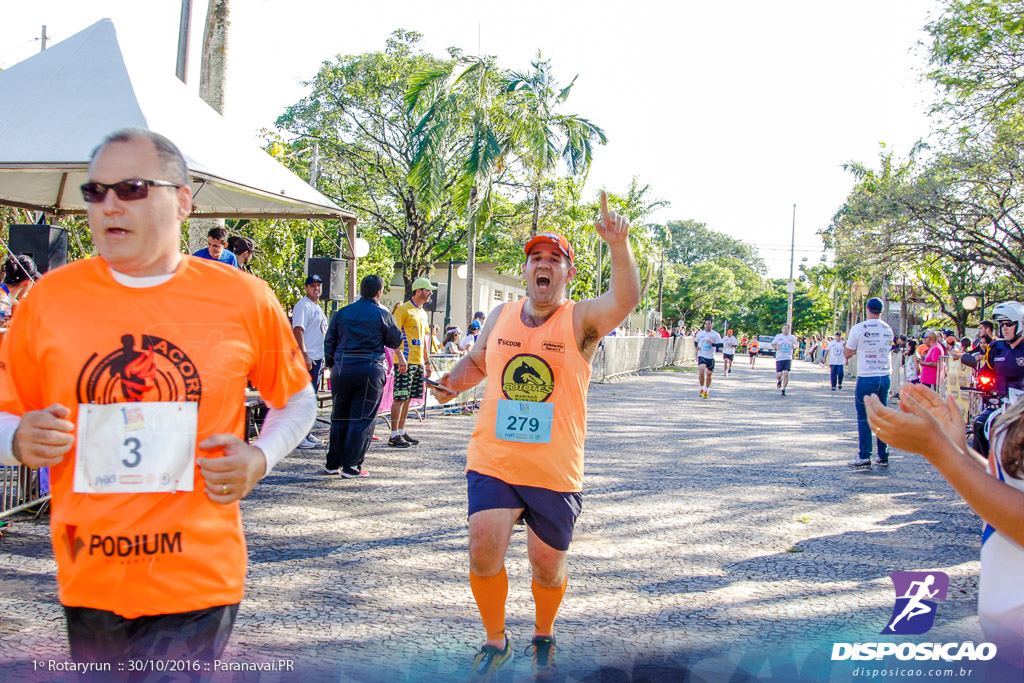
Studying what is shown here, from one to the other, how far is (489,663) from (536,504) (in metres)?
0.69

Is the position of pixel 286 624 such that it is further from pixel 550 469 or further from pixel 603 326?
pixel 603 326

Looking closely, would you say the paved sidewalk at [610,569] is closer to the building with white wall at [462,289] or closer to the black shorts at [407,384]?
the black shorts at [407,384]

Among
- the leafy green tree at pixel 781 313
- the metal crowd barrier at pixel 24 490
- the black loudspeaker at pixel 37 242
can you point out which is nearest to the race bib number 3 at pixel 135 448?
the metal crowd barrier at pixel 24 490

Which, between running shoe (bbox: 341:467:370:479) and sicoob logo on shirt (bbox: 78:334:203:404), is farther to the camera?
running shoe (bbox: 341:467:370:479)

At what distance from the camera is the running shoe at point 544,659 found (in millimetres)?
3434

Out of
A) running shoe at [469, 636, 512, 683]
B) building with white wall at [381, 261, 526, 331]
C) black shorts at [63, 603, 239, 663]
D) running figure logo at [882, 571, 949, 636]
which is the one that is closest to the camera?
black shorts at [63, 603, 239, 663]

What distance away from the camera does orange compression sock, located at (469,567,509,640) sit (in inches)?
136

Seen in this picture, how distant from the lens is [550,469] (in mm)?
3463

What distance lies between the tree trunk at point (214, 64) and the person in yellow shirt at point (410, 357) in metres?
2.77

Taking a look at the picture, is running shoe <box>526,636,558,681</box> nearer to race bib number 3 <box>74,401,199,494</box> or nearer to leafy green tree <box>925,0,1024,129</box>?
race bib number 3 <box>74,401,199,494</box>

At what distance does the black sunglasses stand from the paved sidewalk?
2232 millimetres

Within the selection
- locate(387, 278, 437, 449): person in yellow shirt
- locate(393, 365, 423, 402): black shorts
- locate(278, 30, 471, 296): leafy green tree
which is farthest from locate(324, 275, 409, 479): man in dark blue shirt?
locate(278, 30, 471, 296): leafy green tree

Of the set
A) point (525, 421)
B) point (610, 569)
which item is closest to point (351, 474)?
point (610, 569)

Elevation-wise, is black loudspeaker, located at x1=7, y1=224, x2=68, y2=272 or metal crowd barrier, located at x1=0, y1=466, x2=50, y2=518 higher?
black loudspeaker, located at x1=7, y1=224, x2=68, y2=272
